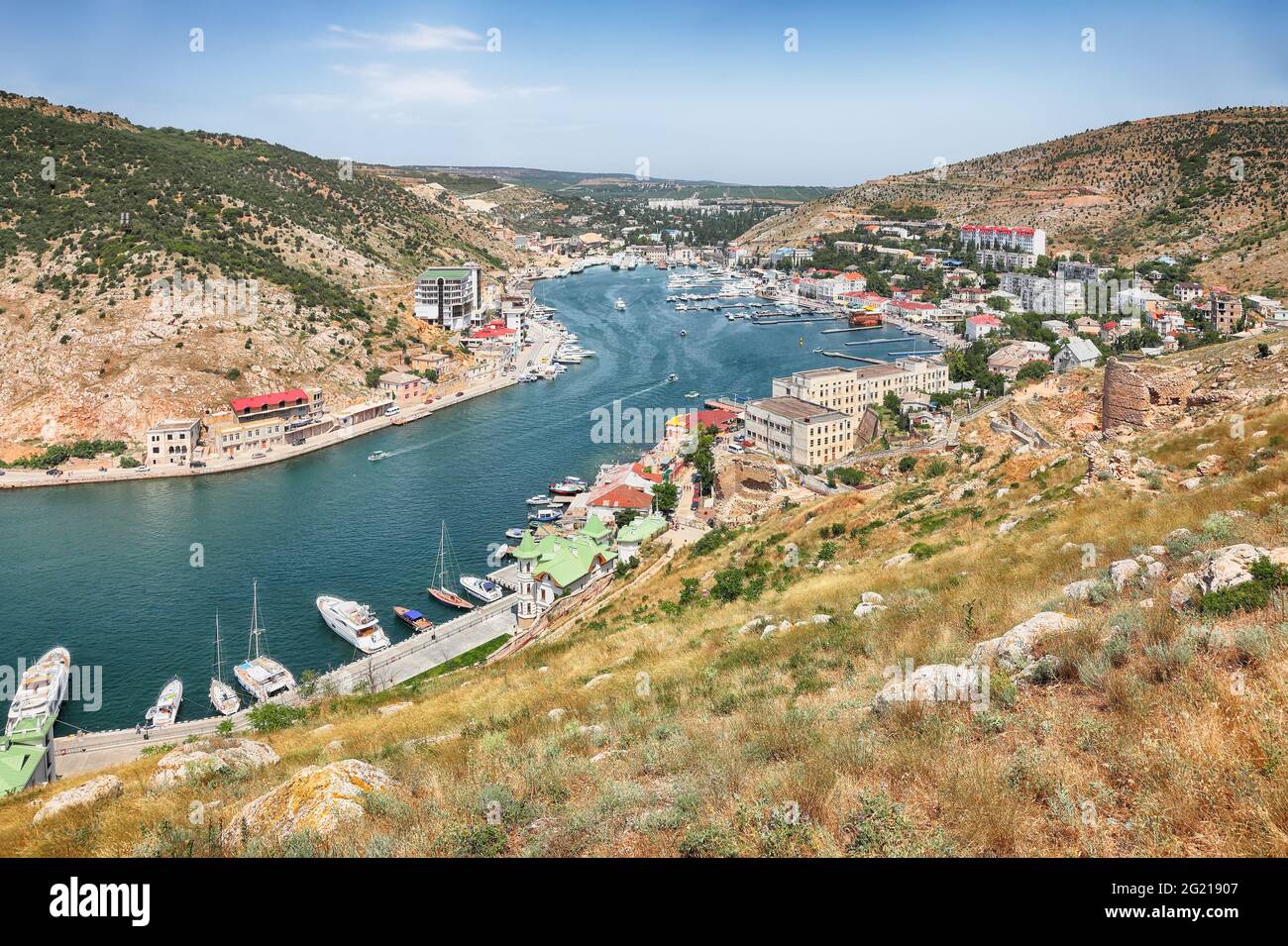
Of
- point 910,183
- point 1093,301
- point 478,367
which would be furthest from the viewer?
point 910,183

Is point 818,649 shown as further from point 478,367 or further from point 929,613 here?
point 478,367

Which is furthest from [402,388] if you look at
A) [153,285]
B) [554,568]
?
[554,568]

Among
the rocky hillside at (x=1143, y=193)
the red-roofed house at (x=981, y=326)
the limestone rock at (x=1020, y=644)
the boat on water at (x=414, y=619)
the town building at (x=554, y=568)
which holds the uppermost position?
the rocky hillside at (x=1143, y=193)

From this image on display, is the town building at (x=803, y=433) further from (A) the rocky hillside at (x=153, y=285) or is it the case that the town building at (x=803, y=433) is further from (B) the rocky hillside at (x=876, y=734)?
(A) the rocky hillside at (x=153, y=285)

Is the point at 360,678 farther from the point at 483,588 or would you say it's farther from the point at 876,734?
the point at 876,734

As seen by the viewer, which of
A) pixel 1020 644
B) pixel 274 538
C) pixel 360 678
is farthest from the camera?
pixel 274 538

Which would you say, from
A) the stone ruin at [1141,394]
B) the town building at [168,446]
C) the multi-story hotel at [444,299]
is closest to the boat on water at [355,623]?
the stone ruin at [1141,394]

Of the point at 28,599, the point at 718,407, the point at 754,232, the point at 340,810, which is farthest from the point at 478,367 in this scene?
the point at 754,232
